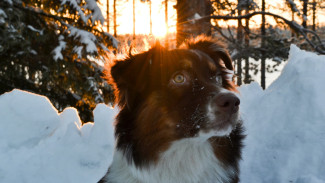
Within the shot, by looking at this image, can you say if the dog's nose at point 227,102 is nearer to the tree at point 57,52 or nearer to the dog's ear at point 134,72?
the dog's ear at point 134,72

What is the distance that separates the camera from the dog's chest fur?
3.07m

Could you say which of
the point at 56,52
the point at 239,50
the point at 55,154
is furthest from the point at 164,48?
the point at 239,50

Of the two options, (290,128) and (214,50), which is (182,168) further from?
(290,128)

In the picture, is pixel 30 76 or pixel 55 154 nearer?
pixel 55 154

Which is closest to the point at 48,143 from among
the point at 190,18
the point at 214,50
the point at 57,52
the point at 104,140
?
the point at 104,140

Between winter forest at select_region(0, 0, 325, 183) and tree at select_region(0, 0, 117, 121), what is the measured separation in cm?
3

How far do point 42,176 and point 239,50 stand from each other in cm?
965

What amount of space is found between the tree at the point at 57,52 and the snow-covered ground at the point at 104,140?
9.27ft

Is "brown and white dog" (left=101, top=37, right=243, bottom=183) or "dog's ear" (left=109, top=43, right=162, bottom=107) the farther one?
"dog's ear" (left=109, top=43, right=162, bottom=107)

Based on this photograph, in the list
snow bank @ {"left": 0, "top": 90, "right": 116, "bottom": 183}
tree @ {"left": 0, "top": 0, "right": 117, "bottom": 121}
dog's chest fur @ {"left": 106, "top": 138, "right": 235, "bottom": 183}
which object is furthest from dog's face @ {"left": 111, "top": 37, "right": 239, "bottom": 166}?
tree @ {"left": 0, "top": 0, "right": 117, "bottom": 121}

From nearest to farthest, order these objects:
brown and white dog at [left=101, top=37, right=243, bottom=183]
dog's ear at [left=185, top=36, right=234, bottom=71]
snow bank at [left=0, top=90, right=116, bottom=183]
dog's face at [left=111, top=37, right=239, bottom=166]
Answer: dog's face at [left=111, top=37, right=239, bottom=166]
brown and white dog at [left=101, top=37, right=243, bottom=183]
dog's ear at [left=185, top=36, right=234, bottom=71]
snow bank at [left=0, top=90, right=116, bottom=183]

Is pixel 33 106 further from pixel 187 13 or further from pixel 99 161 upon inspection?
pixel 187 13

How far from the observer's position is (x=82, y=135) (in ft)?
15.4

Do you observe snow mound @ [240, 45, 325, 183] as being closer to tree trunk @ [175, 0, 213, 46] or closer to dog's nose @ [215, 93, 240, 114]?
dog's nose @ [215, 93, 240, 114]
